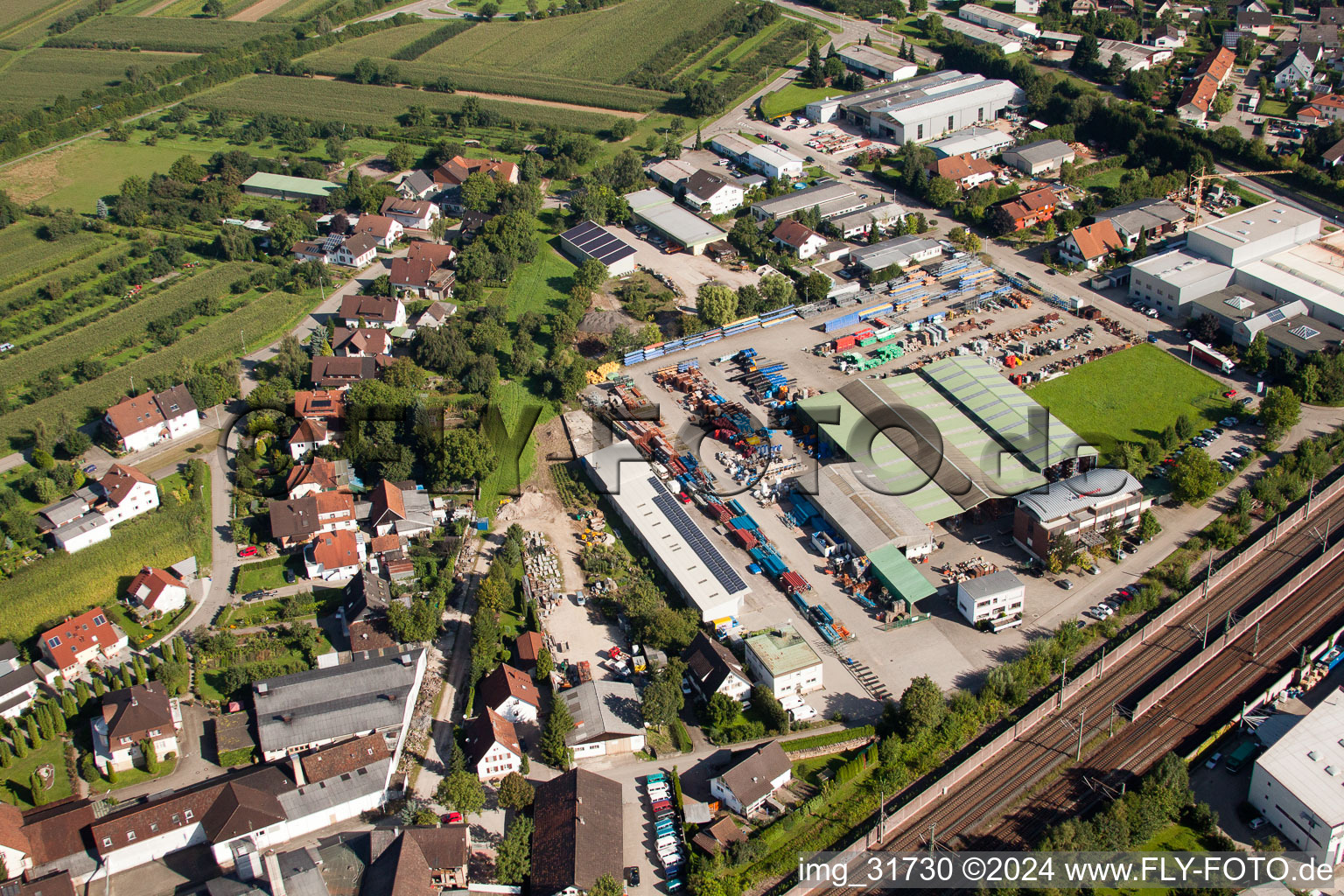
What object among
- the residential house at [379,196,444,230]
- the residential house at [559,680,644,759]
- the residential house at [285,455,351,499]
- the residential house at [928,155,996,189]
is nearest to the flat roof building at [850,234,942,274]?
the residential house at [928,155,996,189]

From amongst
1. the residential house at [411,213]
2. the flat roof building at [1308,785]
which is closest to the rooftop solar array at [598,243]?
the residential house at [411,213]

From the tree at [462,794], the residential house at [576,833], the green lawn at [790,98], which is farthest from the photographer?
the green lawn at [790,98]

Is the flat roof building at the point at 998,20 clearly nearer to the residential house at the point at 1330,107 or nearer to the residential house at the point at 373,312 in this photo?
the residential house at the point at 1330,107

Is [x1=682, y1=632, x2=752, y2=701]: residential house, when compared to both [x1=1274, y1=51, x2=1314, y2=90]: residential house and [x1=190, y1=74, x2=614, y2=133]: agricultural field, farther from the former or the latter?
[x1=1274, y1=51, x2=1314, y2=90]: residential house

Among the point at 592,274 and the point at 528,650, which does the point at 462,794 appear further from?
the point at 592,274

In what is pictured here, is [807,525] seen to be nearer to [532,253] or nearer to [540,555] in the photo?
[540,555]

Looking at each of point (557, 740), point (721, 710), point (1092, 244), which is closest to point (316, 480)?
point (557, 740)
